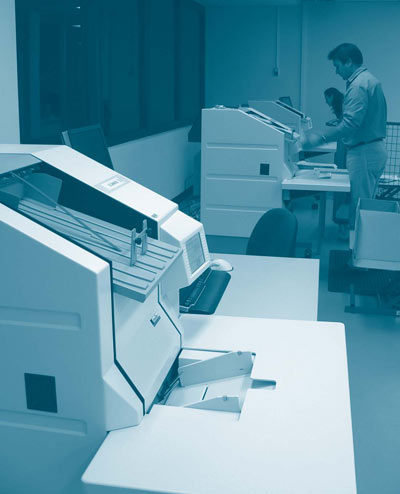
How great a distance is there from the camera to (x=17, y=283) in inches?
47.4

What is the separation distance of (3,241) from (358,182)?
12.4 ft

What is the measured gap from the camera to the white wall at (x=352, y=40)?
24.4 feet

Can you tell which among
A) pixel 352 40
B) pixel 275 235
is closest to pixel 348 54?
pixel 275 235

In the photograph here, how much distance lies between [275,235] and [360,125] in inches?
79.6

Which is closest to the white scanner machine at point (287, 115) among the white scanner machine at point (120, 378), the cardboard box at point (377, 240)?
the cardboard box at point (377, 240)

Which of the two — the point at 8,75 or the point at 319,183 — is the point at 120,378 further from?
the point at 319,183

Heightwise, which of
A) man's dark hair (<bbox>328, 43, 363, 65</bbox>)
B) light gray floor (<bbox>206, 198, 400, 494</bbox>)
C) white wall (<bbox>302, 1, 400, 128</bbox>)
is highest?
white wall (<bbox>302, 1, 400, 128</bbox>)

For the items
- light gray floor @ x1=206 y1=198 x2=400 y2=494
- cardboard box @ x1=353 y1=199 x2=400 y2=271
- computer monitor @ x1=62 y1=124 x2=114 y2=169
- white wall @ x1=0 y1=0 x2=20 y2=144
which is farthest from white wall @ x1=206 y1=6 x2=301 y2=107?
computer monitor @ x1=62 y1=124 x2=114 y2=169

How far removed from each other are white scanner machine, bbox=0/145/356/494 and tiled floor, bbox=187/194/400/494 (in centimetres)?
93

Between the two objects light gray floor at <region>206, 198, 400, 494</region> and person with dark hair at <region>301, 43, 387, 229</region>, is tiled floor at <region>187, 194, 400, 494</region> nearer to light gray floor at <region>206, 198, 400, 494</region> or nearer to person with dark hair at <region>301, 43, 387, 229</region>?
light gray floor at <region>206, 198, 400, 494</region>

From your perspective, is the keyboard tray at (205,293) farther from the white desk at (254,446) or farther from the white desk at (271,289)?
the white desk at (254,446)

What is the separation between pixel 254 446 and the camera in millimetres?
1185

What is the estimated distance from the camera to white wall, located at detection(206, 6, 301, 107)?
769cm

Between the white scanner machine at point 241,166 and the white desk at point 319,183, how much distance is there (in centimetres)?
8
